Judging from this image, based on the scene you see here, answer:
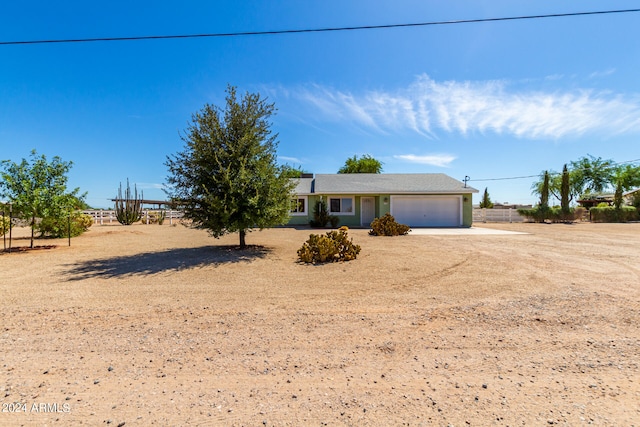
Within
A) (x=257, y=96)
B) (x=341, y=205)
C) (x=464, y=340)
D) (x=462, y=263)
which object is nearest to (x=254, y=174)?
(x=257, y=96)

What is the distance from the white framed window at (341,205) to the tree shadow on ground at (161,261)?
11.1 meters

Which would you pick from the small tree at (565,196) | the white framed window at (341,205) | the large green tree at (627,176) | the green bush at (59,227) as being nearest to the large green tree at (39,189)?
the green bush at (59,227)

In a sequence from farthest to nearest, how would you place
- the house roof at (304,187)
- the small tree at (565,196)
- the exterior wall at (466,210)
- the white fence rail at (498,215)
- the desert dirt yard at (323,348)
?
the white fence rail at (498,215) → the small tree at (565,196) → the house roof at (304,187) → the exterior wall at (466,210) → the desert dirt yard at (323,348)

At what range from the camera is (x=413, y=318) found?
4.33m

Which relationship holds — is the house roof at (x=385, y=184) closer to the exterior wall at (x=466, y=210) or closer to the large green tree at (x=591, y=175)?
the exterior wall at (x=466, y=210)

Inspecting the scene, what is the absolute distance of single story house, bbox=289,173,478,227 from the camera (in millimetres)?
21312

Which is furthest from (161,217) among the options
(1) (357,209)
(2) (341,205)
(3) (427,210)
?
(3) (427,210)

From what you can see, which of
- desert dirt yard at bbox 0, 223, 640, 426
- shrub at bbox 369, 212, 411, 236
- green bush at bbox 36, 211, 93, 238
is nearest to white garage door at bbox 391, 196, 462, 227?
shrub at bbox 369, 212, 411, 236

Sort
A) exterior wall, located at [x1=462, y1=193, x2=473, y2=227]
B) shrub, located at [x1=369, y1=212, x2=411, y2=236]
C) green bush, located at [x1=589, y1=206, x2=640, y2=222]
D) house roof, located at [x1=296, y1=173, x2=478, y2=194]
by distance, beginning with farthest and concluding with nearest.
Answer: green bush, located at [x1=589, y1=206, x2=640, y2=222] < exterior wall, located at [x1=462, y1=193, x2=473, y2=227] < house roof, located at [x1=296, y1=173, x2=478, y2=194] < shrub, located at [x1=369, y1=212, x2=411, y2=236]

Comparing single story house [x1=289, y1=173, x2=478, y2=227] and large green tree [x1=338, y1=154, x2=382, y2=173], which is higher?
large green tree [x1=338, y1=154, x2=382, y2=173]

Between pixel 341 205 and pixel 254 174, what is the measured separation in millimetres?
12993

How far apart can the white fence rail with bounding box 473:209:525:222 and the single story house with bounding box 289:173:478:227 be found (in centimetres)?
1000

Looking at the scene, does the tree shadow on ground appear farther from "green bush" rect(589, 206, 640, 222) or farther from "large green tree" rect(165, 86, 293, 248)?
"green bush" rect(589, 206, 640, 222)

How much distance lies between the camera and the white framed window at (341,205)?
21.9 meters
